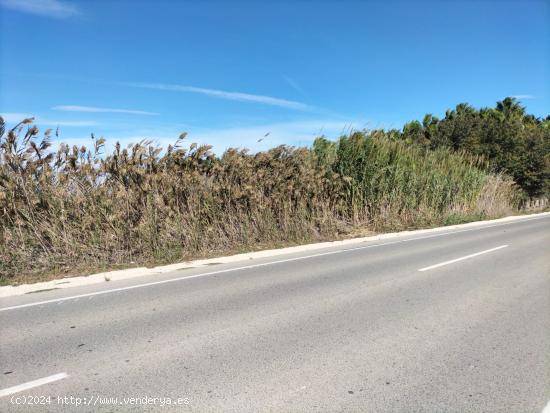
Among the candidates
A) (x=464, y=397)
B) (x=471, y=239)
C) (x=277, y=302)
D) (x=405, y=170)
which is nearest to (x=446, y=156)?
(x=405, y=170)

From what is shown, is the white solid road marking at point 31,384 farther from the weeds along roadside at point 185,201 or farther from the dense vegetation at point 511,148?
the dense vegetation at point 511,148

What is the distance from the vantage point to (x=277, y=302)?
20.3 ft

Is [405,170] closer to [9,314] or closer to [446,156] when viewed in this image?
[446,156]

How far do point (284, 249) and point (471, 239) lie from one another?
6425mm

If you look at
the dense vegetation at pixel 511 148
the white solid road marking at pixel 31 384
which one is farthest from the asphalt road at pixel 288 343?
the dense vegetation at pixel 511 148

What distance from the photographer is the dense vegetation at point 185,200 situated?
29.4 feet

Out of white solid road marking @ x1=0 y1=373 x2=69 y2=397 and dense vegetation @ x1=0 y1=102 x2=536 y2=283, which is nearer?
white solid road marking @ x1=0 y1=373 x2=69 y2=397

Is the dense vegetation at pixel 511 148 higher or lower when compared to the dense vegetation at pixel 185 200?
higher

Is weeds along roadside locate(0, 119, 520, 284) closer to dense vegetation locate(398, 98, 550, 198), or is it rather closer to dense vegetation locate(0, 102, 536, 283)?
dense vegetation locate(0, 102, 536, 283)

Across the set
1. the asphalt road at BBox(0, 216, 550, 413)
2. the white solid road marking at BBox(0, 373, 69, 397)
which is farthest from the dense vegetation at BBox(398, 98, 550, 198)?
the white solid road marking at BBox(0, 373, 69, 397)

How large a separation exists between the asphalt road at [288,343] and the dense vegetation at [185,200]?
2166mm

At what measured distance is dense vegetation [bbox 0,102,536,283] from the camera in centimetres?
896

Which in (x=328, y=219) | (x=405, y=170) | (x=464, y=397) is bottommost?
(x=464, y=397)

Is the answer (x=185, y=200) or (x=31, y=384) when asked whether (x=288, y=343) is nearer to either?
(x=31, y=384)
